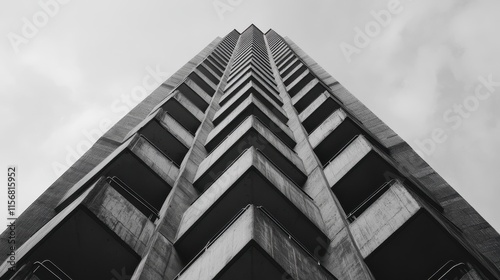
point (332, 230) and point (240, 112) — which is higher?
point (240, 112)

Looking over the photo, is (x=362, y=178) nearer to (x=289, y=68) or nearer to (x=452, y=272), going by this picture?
(x=452, y=272)

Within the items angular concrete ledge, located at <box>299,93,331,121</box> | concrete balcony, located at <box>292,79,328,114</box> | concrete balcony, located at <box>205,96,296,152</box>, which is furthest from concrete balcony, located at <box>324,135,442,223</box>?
concrete balcony, located at <box>292,79,328,114</box>

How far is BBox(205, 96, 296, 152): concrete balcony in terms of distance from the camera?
14102mm

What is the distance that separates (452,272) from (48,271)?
629 cm

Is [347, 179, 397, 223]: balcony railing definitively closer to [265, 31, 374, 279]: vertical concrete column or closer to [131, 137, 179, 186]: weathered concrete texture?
[265, 31, 374, 279]: vertical concrete column

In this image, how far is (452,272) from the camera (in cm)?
688

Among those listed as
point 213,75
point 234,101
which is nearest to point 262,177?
point 234,101

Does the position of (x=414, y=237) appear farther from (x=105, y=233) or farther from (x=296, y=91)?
(x=296, y=91)

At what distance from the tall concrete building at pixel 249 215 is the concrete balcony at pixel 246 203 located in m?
0.02

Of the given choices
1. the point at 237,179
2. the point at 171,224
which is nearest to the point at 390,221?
the point at 237,179

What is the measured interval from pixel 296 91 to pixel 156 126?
954 cm

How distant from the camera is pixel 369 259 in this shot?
7.45m

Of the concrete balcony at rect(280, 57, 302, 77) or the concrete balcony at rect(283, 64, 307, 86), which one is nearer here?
the concrete balcony at rect(283, 64, 307, 86)

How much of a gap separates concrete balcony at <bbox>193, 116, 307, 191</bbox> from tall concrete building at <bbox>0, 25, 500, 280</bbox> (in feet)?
0.12
